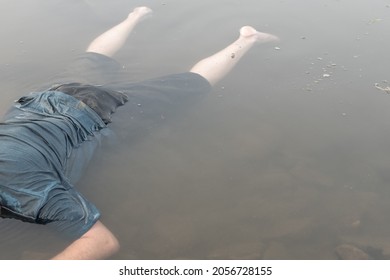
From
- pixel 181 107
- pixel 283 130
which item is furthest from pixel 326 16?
pixel 181 107

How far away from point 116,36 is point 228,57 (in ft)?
4.51

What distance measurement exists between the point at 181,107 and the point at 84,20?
95.0 inches

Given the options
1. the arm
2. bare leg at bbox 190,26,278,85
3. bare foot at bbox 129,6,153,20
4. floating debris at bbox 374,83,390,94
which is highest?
bare foot at bbox 129,6,153,20

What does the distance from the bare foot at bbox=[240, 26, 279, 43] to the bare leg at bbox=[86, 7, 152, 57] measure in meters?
1.36

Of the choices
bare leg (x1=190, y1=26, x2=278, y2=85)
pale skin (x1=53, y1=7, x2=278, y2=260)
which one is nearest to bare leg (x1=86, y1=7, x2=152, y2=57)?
pale skin (x1=53, y1=7, x2=278, y2=260)

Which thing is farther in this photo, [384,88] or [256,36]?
[256,36]

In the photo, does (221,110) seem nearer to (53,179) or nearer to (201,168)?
(201,168)

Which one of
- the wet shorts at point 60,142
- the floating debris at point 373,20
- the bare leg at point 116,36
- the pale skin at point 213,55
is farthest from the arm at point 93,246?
the floating debris at point 373,20

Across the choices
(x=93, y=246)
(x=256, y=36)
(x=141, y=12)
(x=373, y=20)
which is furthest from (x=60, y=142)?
(x=373, y=20)

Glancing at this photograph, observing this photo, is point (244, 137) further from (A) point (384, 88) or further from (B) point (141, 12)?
(B) point (141, 12)

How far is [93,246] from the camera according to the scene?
2350 millimetres

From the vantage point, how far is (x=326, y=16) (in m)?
5.28

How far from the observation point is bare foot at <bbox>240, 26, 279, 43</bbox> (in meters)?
Result: 4.78

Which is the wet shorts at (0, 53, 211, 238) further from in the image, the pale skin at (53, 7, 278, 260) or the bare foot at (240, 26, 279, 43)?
the bare foot at (240, 26, 279, 43)
